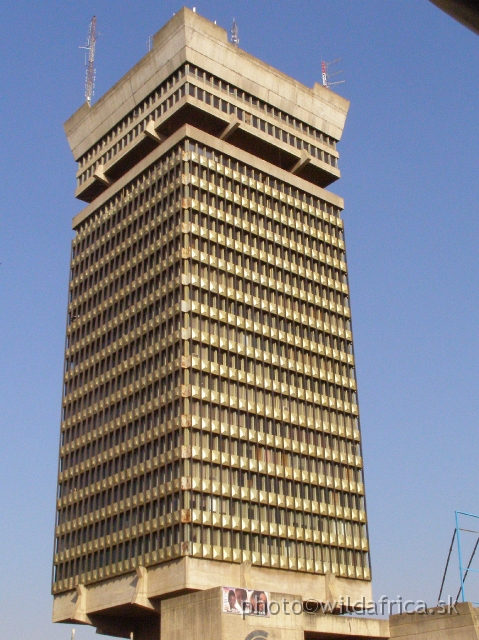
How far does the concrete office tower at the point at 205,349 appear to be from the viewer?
3430 inches

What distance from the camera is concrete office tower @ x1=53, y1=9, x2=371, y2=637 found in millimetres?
87125

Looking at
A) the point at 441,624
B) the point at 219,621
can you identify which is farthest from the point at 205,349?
the point at 441,624

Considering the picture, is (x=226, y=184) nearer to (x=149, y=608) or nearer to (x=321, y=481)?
(x=321, y=481)

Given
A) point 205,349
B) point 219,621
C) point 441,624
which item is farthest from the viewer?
point 205,349

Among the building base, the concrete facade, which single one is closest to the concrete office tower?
the concrete facade

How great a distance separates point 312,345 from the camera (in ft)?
347

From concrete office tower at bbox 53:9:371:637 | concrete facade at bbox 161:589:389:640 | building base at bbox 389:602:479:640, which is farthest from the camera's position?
concrete office tower at bbox 53:9:371:637

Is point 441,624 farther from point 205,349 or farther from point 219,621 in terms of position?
point 205,349

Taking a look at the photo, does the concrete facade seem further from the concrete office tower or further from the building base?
the building base

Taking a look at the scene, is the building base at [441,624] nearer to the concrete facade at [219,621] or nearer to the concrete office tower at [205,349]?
the concrete office tower at [205,349]

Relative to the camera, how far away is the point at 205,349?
9275cm

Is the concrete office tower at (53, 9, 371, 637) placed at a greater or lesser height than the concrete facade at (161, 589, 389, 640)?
greater

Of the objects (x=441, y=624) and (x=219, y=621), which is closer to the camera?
(x=219, y=621)

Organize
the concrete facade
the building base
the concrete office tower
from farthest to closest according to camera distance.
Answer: the concrete office tower → the building base → the concrete facade
